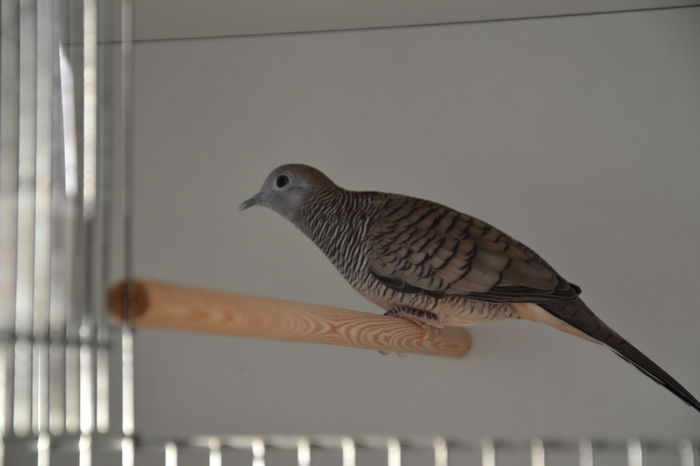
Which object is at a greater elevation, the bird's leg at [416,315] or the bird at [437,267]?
the bird at [437,267]

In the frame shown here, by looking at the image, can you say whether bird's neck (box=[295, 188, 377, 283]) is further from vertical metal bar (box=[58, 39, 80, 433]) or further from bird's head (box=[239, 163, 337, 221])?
vertical metal bar (box=[58, 39, 80, 433])

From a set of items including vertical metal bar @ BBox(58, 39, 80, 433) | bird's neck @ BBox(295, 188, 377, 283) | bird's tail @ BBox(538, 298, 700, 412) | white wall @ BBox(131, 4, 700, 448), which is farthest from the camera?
white wall @ BBox(131, 4, 700, 448)

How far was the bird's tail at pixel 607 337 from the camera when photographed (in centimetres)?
132

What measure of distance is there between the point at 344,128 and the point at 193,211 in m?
0.46

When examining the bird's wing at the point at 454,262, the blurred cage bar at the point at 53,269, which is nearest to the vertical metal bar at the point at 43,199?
the blurred cage bar at the point at 53,269

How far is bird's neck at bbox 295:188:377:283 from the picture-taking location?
149 cm

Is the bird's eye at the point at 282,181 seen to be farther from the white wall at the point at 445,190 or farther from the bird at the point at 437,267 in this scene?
the white wall at the point at 445,190

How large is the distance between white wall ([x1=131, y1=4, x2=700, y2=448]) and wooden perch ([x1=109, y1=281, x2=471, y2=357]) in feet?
1.35

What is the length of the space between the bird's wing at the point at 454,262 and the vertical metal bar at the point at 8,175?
782mm

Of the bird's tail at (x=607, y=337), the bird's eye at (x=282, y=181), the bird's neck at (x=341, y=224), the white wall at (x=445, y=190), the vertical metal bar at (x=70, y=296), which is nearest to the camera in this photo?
the vertical metal bar at (x=70, y=296)

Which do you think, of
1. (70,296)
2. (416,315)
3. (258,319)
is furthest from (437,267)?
(70,296)

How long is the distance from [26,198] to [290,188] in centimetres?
88

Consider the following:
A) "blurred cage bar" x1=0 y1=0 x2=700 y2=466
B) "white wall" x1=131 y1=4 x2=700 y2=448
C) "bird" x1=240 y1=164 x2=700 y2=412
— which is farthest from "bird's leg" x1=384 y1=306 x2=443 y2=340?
"blurred cage bar" x1=0 y1=0 x2=700 y2=466

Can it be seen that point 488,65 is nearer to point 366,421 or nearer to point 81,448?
point 366,421
